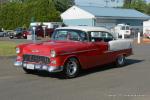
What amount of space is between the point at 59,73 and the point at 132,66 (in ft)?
13.7

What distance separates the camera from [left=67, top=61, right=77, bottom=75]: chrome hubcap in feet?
40.4

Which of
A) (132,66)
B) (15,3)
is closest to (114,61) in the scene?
(132,66)

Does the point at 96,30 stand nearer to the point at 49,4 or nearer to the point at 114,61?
the point at 114,61

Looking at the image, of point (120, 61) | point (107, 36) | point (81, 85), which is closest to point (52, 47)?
point (81, 85)

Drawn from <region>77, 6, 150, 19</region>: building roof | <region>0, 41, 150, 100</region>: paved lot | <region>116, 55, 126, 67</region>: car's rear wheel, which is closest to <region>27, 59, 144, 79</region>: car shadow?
<region>0, 41, 150, 100</region>: paved lot

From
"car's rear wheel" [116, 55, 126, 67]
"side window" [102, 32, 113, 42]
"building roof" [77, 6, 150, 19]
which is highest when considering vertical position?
"building roof" [77, 6, 150, 19]

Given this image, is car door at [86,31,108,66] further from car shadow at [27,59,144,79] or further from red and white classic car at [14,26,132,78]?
car shadow at [27,59,144,79]

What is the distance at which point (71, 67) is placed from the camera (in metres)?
12.4

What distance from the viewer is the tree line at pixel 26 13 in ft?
208

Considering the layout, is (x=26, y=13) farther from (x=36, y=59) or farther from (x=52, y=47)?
(x=52, y=47)

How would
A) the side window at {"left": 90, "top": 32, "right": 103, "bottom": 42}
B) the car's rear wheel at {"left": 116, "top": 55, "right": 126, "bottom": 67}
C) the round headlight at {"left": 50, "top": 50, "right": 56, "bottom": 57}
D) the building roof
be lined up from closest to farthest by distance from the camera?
the round headlight at {"left": 50, "top": 50, "right": 56, "bottom": 57} → the side window at {"left": 90, "top": 32, "right": 103, "bottom": 42} → the car's rear wheel at {"left": 116, "top": 55, "right": 126, "bottom": 67} → the building roof

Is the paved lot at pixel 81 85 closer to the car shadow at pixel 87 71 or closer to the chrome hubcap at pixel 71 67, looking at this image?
the car shadow at pixel 87 71

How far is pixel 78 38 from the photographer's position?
528 inches

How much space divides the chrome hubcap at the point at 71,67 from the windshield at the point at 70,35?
1239 millimetres
